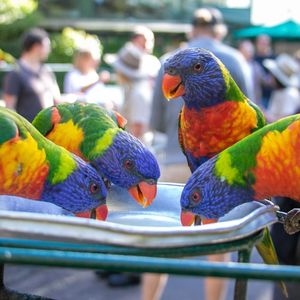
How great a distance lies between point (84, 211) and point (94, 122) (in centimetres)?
23

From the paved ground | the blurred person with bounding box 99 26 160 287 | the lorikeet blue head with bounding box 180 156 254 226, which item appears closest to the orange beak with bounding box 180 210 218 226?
the lorikeet blue head with bounding box 180 156 254 226

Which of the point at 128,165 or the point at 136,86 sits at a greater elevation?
the point at 128,165

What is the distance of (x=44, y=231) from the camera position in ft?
2.18

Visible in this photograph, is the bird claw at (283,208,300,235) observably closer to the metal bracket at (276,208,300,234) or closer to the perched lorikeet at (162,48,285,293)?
the metal bracket at (276,208,300,234)

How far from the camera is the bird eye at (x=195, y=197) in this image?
2.98ft

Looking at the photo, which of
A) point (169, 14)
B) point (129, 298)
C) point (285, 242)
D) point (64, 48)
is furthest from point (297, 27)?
point (285, 242)

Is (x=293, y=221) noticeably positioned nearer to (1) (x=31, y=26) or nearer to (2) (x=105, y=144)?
(2) (x=105, y=144)

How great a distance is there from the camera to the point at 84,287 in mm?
2523

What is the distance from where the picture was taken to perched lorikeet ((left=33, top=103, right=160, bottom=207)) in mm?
1002

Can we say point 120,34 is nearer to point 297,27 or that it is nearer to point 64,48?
point 64,48

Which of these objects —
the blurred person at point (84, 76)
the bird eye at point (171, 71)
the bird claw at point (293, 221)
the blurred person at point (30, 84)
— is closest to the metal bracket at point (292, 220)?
the bird claw at point (293, 221)

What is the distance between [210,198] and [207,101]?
0.25 metres

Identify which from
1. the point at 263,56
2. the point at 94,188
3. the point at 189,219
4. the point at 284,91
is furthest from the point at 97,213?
the point at 263,56

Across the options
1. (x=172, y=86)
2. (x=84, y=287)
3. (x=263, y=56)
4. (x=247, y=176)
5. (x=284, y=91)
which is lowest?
(x=84, y=287)
